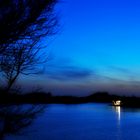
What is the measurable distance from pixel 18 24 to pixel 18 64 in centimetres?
106

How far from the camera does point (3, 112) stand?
7766 mm

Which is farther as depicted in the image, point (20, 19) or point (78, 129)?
point (78, 129)

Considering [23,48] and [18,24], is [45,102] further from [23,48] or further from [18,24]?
[18,24]

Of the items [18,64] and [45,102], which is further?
[45,102]

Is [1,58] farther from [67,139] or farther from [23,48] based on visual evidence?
[67,139]

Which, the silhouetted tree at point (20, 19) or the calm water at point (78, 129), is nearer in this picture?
the silhouetted tree at point (20, 19)

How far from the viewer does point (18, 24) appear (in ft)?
24.0

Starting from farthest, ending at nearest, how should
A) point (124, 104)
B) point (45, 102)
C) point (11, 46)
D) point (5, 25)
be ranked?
point (124, 104), point (45, 102), point (11, 46), point (5, 25)

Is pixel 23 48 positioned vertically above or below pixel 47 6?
below

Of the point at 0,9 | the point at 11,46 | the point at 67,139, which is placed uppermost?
the point at 0,9

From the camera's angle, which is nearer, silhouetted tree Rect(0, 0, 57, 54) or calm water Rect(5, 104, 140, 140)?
silhouetted tree Rect(0, 0, 57, 54)

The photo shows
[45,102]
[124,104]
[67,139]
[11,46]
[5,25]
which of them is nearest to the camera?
[5,25]

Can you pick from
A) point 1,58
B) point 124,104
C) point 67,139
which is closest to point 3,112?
point 1,58

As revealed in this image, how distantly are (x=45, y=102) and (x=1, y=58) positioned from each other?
2.20 m
